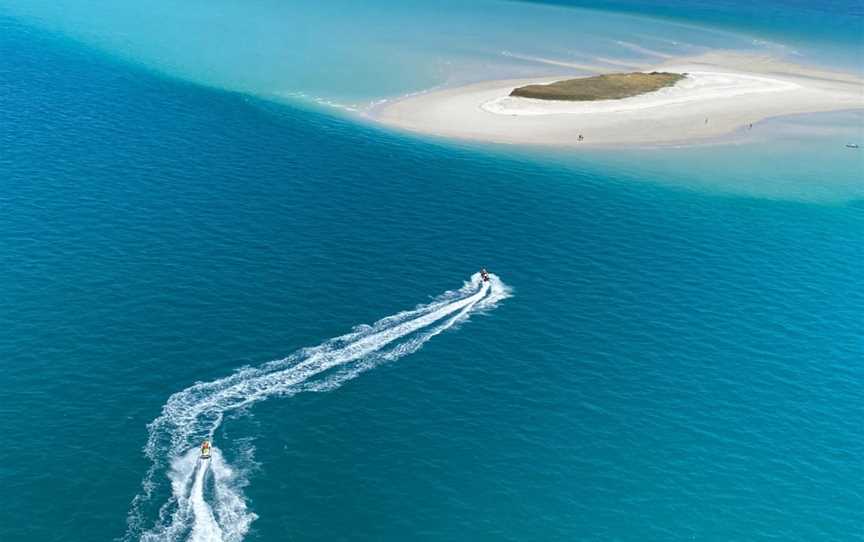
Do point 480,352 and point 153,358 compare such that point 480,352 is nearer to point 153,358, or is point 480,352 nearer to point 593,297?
point 593,297

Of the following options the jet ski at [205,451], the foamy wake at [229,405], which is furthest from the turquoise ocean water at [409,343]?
the jet ski at [205,451]

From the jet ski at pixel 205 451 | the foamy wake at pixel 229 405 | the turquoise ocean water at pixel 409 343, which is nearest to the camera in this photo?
the foamy wake at pixel 229 405

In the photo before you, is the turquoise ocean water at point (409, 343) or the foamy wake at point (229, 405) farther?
Answer: the turquoise ocean water at point (409, 343)

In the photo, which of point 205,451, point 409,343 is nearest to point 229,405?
point 205,451

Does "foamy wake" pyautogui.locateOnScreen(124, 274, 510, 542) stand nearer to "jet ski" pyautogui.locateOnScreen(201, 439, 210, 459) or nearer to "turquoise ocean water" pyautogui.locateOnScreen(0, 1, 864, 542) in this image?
"turquoise ocean water" pyautogui.locateOnScreen(0, 1, 864, 542)

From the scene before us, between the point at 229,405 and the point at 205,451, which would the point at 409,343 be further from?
the point at 205,451

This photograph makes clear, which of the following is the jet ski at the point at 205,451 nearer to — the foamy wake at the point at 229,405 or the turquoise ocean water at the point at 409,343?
the foamy wake at the point at 229,405

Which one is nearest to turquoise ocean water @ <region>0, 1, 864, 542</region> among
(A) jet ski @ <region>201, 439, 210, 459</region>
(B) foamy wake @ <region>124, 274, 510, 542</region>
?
(B) foamy wake @ <region>124, 274, 510, 542</region>

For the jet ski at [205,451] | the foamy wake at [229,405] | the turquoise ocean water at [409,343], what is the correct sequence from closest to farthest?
the foamy wake at [229,405] < the turquoise ocean water at [409,343] < the jet ski at [205,451]
